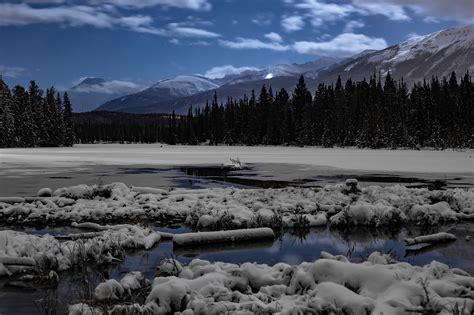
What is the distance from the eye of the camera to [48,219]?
46.6ft

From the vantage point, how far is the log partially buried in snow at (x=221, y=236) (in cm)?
1096

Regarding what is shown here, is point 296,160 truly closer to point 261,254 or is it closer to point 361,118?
point 261,254

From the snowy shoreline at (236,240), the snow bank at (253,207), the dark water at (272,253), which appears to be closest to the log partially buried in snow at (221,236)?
the snowy shoreline at (236,240)

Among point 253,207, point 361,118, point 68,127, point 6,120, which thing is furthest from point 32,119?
point 253,207

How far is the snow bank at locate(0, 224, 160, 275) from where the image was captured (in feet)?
28.5

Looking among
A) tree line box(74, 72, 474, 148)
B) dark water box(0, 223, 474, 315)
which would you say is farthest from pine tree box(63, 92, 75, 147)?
dark water box(0, 223, 474, 315)

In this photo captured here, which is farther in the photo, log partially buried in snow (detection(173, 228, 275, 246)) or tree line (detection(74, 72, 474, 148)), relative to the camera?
tree line (detection(74, 72, 474, 148))

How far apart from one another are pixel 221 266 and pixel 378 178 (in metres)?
20.0

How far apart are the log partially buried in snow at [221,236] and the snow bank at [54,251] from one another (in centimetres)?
84

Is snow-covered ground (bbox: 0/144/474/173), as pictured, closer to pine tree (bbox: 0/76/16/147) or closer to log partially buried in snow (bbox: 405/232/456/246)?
log partially buried in snow (bbox: 405/232/456/246)

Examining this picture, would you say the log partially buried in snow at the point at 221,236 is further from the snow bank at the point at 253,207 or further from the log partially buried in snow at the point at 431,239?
the log partially buried in snow at the point at 431,239

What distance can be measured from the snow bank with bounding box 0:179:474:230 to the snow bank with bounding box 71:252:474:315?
5973mm

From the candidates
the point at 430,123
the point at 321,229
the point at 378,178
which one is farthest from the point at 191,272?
the point at 430,123

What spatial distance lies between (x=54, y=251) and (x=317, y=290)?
573 cm
